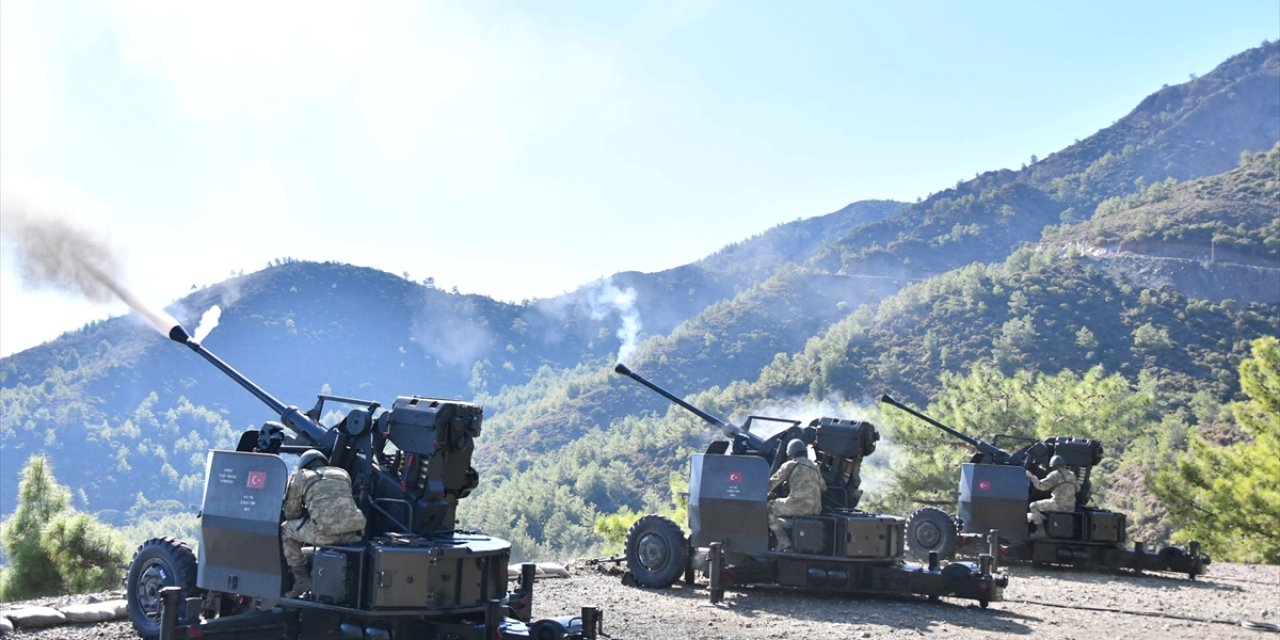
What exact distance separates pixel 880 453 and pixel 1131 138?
488ft

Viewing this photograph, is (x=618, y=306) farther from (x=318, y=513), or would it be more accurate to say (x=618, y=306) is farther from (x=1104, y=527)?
(x=318, y=513)

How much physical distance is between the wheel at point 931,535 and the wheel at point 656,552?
565 centimetres

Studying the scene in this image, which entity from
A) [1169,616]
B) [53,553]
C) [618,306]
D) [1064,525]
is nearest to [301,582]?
[1169,616]

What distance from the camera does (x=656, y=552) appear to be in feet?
51.3

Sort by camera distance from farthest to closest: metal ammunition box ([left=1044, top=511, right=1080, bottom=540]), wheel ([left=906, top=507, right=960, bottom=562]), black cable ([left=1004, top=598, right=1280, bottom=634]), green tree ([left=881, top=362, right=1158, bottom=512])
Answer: green tree ([left=881, top=362, right=1158, bottom=512])
metal ammunition box ([left=1044, top=511, right=1080, bottom=540])
wheel ([left=906, top=507, right=960, bottom=562])
black cable ([left=1004, top=598, right=1280, bottom=634])

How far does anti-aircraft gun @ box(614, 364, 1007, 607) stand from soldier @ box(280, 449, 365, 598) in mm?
6013

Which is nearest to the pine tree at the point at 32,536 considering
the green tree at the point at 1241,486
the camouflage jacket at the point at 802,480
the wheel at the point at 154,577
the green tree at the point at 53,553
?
the green tree at the point at 53,553

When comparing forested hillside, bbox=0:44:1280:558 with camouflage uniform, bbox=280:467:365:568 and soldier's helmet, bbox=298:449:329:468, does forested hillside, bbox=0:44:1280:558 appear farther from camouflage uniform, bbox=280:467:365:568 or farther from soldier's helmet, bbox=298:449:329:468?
camouflage uniform, bbox=280:467:365:568

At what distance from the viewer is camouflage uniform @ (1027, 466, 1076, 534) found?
2077 cm

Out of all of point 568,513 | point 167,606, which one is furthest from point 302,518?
point 568,513

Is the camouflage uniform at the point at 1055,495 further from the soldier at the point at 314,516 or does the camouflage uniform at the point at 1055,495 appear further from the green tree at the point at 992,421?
the soldier at the point at 314,516

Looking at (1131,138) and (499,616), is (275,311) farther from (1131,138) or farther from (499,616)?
(499,616)

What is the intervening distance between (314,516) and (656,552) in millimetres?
7039

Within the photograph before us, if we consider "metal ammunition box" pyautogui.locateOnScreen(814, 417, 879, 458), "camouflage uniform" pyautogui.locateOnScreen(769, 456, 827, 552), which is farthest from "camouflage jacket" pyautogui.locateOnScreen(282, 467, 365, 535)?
"metal ammunition box" pyautogui.locateOnScreen(814, 417, 879, 458)
